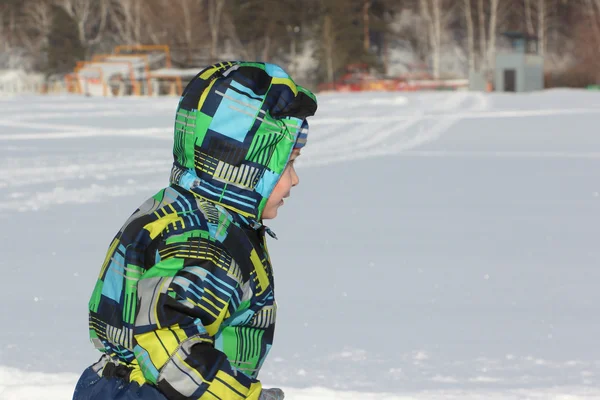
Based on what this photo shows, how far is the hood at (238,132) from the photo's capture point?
4.04 feet

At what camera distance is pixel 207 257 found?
1.18 metres

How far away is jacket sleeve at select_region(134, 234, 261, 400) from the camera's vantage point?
1.15 meters

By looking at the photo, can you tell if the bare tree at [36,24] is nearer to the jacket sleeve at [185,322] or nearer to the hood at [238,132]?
the hood at [238,132]

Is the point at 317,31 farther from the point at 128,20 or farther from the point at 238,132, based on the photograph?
the point at 238,132

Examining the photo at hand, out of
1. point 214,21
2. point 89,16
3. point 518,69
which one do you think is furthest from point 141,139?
point 89,16

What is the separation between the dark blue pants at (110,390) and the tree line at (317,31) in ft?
130

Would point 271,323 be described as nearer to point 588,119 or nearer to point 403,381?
point 403,381

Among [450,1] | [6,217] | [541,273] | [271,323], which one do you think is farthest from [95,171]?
[450,1]

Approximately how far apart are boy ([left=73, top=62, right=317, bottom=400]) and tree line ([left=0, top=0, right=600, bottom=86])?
3958 centimetres

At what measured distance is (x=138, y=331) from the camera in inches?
46.3

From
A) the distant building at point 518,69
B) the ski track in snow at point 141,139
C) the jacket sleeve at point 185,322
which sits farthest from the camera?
the distant building at point 518,69

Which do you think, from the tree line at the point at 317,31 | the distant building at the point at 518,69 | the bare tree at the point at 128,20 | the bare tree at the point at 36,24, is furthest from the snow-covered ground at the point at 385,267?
the bare tree at the point at 36,24

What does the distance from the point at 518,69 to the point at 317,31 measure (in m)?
15.3

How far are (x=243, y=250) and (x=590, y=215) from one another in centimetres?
479
